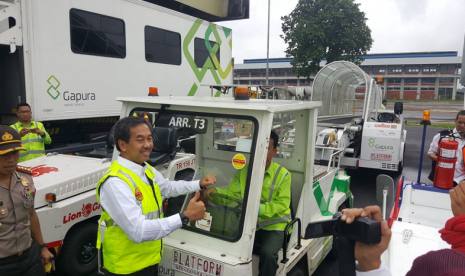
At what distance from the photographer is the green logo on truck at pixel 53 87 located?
5499 mm

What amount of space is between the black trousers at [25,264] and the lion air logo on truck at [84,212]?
102 cm

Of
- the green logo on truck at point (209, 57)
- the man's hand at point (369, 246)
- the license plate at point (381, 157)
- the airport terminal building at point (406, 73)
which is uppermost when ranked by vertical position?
the airport terminal building at point (406, 73)

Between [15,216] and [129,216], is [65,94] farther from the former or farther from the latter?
[129,216]

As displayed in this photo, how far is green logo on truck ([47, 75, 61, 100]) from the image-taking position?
18.0ft

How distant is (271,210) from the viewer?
9.12 feet

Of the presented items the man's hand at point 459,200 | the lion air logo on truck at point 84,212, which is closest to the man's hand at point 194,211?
the man's hand at point 459,200

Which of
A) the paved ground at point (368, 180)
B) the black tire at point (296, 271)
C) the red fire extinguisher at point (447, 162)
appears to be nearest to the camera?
the black tire at point (296, 271)

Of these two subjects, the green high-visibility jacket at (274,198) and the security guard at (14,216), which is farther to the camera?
the green high-visibility jacket at (274,198)

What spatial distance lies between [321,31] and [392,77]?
36.9m

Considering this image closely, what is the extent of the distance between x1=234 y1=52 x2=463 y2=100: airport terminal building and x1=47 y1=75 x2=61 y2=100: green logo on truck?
49.6 metres

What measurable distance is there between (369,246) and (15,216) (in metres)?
2.21

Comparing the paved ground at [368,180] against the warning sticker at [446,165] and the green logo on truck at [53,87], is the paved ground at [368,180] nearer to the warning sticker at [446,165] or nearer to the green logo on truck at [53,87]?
the warning sticker at [446,165]

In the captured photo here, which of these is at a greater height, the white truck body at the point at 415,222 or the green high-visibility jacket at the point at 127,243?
the green high-visibility jacket at the point at 127,243

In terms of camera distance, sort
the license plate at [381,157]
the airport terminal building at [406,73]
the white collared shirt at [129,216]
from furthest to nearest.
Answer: the airport terminal building at [406,73]
the license plate at [381,157]
the white collared shirt at [129,216]
